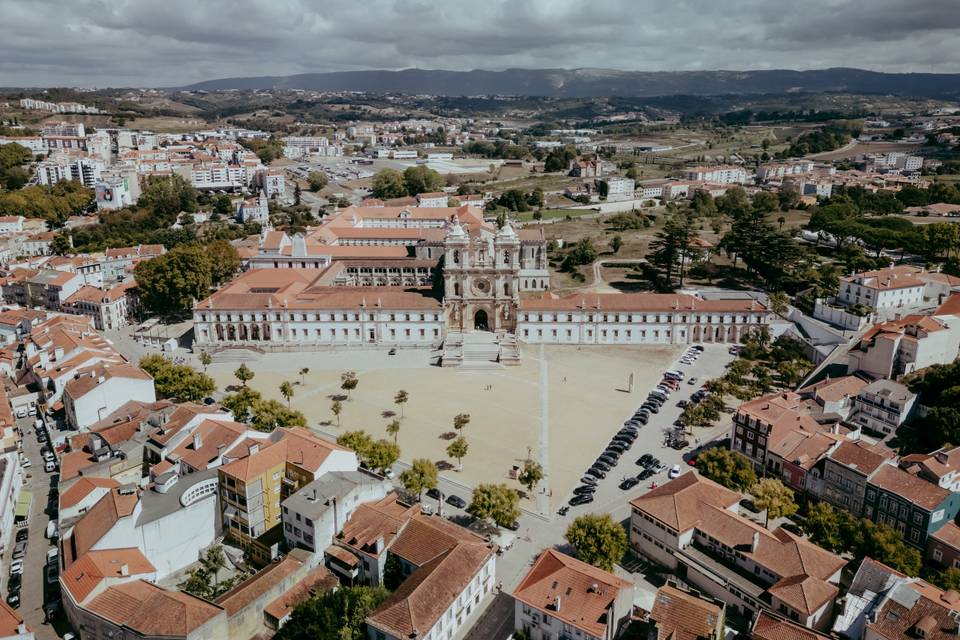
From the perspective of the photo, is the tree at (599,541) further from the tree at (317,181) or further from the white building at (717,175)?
the white building at (717,175)

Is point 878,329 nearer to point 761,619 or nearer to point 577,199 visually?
point 761,619

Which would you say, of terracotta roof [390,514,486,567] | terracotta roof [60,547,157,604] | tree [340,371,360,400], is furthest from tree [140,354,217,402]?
terracotta roof [390,514,486,567]

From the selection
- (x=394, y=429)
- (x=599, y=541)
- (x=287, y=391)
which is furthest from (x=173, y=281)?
(x=599, y=541)

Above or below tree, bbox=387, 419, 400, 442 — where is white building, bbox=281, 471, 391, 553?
above

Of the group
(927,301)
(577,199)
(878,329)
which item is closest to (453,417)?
(878,329)

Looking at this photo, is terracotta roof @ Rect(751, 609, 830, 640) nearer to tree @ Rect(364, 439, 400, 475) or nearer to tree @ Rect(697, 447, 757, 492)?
tree @ Rect(697, 447, 757, 492)

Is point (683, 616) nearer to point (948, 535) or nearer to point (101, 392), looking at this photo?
point (948, 535)
